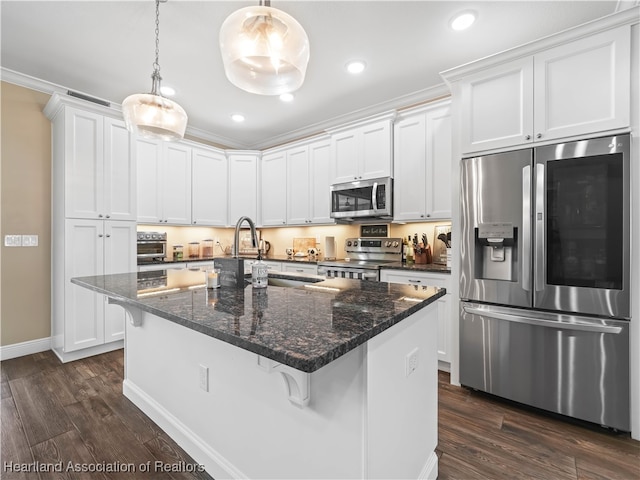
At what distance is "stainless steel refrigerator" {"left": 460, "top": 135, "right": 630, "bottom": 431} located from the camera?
6.36 ft

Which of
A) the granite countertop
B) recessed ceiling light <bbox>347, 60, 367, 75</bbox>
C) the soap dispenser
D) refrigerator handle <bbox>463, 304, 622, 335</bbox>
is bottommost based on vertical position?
refrigerator handle <bbox>463, 304, 622, 335</bbox>

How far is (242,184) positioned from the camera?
15.9 ft

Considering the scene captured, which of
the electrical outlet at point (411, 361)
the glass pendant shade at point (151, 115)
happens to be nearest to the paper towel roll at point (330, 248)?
the glass pendant shade at point (151, 115)

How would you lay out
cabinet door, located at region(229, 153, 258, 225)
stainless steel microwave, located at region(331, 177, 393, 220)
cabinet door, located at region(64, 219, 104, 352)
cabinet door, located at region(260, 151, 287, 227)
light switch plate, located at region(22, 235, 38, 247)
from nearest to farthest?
cabinet door, located at region(64, 219, 104, 352)
light switch plate, located at region(22, 235, 38, 247)
stainless steel microwave, located at region(331, 177, 393, 220)
cabinet door, located at region(260, 151, 287, 227)
cabinet door, located at region(229, 153, 258, 225)

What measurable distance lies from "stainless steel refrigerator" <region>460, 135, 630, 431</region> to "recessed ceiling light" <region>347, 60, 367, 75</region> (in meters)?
1.35

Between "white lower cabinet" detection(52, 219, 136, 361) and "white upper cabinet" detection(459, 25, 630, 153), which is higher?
"white upper cabinet" detection(459, 25, 630, 153)

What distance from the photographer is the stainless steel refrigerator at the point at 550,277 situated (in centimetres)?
194

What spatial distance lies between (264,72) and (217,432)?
1.84 meters

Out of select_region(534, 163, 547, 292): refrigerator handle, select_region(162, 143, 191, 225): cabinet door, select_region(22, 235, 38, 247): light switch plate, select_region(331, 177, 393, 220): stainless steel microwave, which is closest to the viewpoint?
select_region(534, 163, 547, 292): refrigerator handle

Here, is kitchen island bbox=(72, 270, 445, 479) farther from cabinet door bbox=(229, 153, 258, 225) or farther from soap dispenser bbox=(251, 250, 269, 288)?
cabinet door bbox=(229, 153, 258, 225)

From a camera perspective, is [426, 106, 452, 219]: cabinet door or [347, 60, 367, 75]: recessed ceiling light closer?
[347, 60, 367, 75]: recessed ceiling light

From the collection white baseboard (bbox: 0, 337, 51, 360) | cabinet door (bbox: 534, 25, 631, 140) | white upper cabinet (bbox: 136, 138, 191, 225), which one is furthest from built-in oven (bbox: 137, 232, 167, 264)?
cabinet door (bbox: 534, 25, 631, 140)

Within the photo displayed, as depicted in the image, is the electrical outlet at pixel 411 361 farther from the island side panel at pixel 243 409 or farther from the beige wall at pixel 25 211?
the beige wall at pixel 25 211

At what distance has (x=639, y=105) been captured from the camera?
1892mm
